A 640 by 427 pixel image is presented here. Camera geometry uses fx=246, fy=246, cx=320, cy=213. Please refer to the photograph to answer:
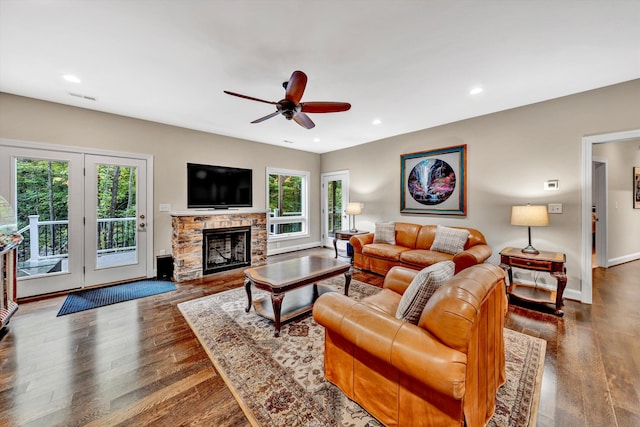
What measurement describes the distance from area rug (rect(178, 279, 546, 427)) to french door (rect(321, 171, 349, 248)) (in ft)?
13.1

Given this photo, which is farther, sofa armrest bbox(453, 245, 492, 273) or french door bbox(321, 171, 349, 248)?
french door bbox(321, 171, 349, 248)

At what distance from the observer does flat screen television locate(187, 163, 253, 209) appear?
4617mm

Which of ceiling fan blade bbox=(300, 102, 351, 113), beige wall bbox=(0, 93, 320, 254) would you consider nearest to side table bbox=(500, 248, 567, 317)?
ceiling fan blade bbox=(300, 102, 351, 113)

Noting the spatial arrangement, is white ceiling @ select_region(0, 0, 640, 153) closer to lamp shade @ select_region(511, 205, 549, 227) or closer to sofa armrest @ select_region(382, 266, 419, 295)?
lamp shade @ select_region(511, 205, 549, 227)

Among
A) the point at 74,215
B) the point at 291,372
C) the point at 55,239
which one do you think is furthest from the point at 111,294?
the point at 291,372

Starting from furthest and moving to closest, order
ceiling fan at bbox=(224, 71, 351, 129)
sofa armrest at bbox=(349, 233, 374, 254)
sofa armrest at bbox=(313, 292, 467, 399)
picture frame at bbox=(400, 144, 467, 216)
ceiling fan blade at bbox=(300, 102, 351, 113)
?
sofa armrest at bbox=(349, 233, 374, 254), picture frame at bbox=(400, 144, 467, 216), ceiling fan blade at bbox=(300, 102, 351, 113), ceiling fan at bbox=(224, 71, 351, 129), sofa armrest at bbox=(313, 292, 467, 399)

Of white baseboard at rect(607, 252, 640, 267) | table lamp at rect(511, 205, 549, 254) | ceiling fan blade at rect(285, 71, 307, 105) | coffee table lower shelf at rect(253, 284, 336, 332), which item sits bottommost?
coffee table lower shelf at rect(253, 284, 336, 332)

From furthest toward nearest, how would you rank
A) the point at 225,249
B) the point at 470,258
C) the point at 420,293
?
the point at 225,249, the point at 470,258, the point at 420,293

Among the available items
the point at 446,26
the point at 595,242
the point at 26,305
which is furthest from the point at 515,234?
the point at 26,305

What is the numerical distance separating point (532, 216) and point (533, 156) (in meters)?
0.96

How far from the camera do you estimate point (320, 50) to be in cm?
226

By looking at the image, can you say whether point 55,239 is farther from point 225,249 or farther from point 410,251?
point 410,251

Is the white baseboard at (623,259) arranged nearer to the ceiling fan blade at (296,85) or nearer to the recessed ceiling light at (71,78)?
the ceiling fan blade at (296,85)

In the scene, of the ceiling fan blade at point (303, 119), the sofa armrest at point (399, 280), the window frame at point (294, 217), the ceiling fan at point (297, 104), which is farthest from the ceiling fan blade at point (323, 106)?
the window frame at point (294, 217)
